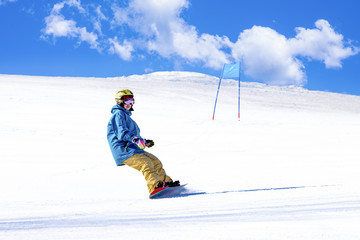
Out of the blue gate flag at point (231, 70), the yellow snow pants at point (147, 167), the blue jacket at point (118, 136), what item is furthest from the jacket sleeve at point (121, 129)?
the blue gate flag at point (231, 70)

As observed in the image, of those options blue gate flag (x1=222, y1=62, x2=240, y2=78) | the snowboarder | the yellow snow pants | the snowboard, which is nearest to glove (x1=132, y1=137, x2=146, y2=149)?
the snowboarder

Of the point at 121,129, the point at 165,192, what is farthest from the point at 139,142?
the point at 165,192

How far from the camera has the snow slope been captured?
2.65 m

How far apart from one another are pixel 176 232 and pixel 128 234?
0.32 metres

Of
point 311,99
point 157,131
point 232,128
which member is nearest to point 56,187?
point 157,131

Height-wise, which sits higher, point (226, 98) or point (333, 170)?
point (226, 98)

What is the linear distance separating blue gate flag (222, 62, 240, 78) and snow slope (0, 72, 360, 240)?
407cm

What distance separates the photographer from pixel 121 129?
4.11 meters

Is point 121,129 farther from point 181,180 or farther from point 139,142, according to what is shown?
point 181,180

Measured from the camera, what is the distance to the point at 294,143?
8641 millimetres

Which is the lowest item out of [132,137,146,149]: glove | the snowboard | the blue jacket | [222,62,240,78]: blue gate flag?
the snowboard

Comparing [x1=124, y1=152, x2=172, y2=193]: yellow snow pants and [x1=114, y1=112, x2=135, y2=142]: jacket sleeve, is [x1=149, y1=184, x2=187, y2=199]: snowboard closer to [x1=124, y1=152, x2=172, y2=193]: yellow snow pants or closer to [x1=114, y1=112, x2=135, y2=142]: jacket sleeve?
[x1=124, y1=152, x2=172, y2=193]: yellow snow pants

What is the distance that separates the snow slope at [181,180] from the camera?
2646 mm

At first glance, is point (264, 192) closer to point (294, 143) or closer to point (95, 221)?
point (95, 221)
